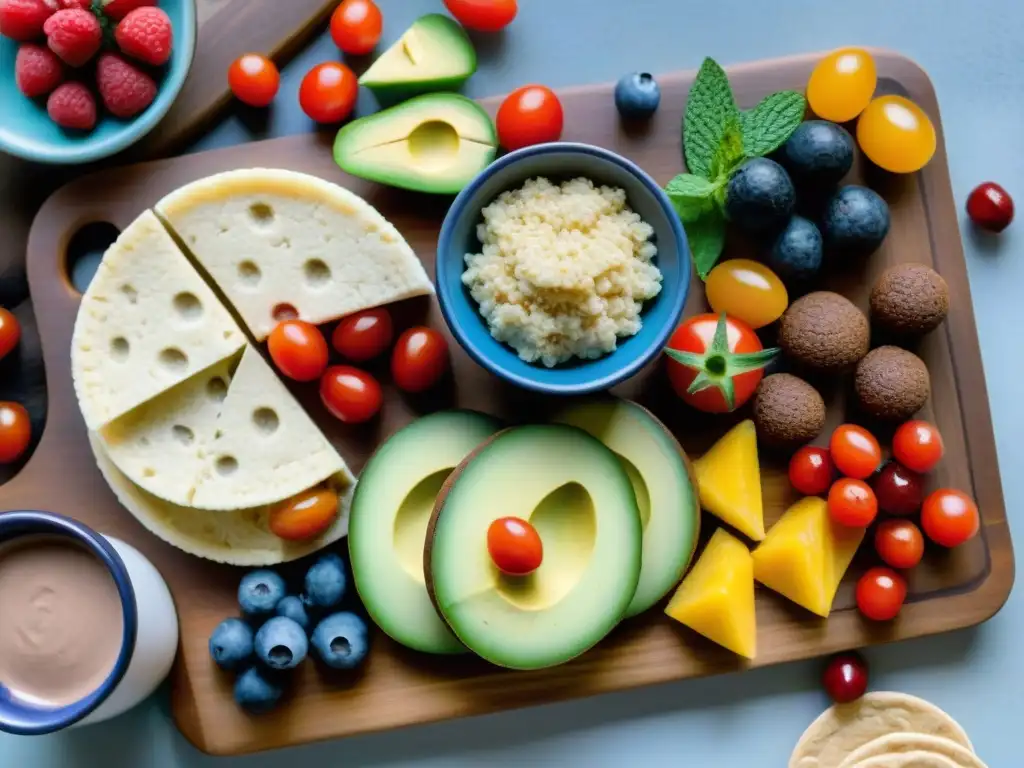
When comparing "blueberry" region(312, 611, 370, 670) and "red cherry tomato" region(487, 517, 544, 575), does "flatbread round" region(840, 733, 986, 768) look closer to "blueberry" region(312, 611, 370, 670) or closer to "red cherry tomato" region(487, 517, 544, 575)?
"red cherry tomato" region(487, 517, 544, 575)

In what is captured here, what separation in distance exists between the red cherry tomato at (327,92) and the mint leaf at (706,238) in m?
0.65

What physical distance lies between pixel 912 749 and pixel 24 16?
6.68 ft

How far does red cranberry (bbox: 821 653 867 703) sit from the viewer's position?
180 centimetres

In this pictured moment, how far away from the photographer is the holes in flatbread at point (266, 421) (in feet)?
5.72

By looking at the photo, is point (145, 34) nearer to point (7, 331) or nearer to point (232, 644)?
point (7, 331)

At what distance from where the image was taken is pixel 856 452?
5.62ft

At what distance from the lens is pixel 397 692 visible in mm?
1755

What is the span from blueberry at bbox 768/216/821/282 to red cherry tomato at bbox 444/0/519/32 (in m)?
0.64

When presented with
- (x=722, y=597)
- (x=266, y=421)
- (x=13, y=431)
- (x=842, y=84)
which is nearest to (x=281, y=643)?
(x=266, y=421)

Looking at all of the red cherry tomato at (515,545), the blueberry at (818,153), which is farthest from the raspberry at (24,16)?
the blueberry at (818,153)

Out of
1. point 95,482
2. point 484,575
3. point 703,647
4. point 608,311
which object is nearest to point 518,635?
point 484,575

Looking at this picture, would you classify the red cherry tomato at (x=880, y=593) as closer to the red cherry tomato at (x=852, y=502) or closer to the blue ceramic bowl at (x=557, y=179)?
the red cherry tomato at (x=852, y=502)

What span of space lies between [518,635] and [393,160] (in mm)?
835

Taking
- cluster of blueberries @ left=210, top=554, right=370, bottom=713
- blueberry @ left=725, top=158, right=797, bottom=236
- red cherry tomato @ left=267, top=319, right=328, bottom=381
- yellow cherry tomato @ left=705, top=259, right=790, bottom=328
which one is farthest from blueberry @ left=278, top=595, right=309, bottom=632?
blueberry @ left=725, top=158, right=797, bottom=236
